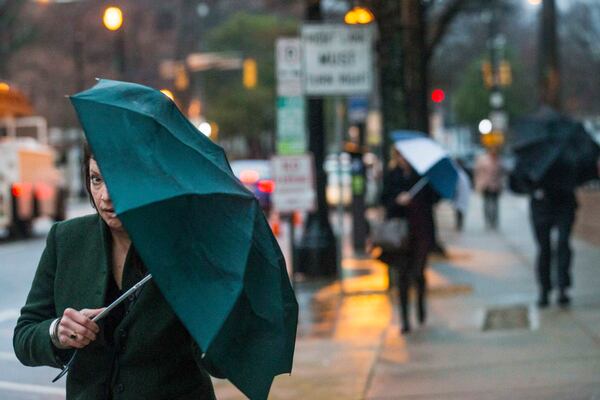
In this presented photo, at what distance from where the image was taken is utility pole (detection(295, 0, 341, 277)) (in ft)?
54.7

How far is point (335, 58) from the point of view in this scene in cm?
1437

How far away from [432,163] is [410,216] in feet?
1.82

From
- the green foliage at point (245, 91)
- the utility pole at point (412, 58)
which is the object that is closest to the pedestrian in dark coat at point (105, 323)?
the utility pole at point (412, 58)

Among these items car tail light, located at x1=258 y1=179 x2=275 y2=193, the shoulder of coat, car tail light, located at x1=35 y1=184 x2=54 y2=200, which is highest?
the shoulder of coat

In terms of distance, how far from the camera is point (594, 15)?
54781 mm

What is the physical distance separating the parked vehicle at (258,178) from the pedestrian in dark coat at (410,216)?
19730mm

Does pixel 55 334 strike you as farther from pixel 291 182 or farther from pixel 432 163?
pixel 291 182

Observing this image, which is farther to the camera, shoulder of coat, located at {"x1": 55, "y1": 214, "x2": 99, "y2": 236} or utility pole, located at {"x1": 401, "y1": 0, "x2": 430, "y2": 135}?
utility pole, located at {"x1": 401, "y1": 0, "x2": 430, "y2": 135}

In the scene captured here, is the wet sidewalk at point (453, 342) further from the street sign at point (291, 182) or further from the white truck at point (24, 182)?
the white truck at point (24, 182)

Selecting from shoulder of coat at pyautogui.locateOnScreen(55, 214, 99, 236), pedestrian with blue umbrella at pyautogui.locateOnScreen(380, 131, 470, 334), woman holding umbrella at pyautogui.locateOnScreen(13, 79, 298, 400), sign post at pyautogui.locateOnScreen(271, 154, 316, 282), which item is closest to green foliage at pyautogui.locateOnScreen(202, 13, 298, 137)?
sign post at pyautogui.locateOnScreen(271, 154, 316, 282)

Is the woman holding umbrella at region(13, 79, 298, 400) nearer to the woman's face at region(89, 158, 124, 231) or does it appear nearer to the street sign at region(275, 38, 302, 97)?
the woman's face at region(89, 158, 124, 231)

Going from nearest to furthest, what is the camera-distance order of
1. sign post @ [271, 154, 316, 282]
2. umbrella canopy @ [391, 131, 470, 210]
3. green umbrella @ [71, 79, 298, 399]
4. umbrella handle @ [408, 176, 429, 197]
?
green umbrella @ [71, 79, 298, 399], umbrella canopy @ [391, 131, 470, 210], umbrella handle @ [408, 176, 429, 197], sign post @ [271, 154, 316, 282]

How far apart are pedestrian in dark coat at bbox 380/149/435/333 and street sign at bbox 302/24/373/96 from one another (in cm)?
278

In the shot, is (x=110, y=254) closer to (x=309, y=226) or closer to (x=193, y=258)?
(x=193, y=258)
